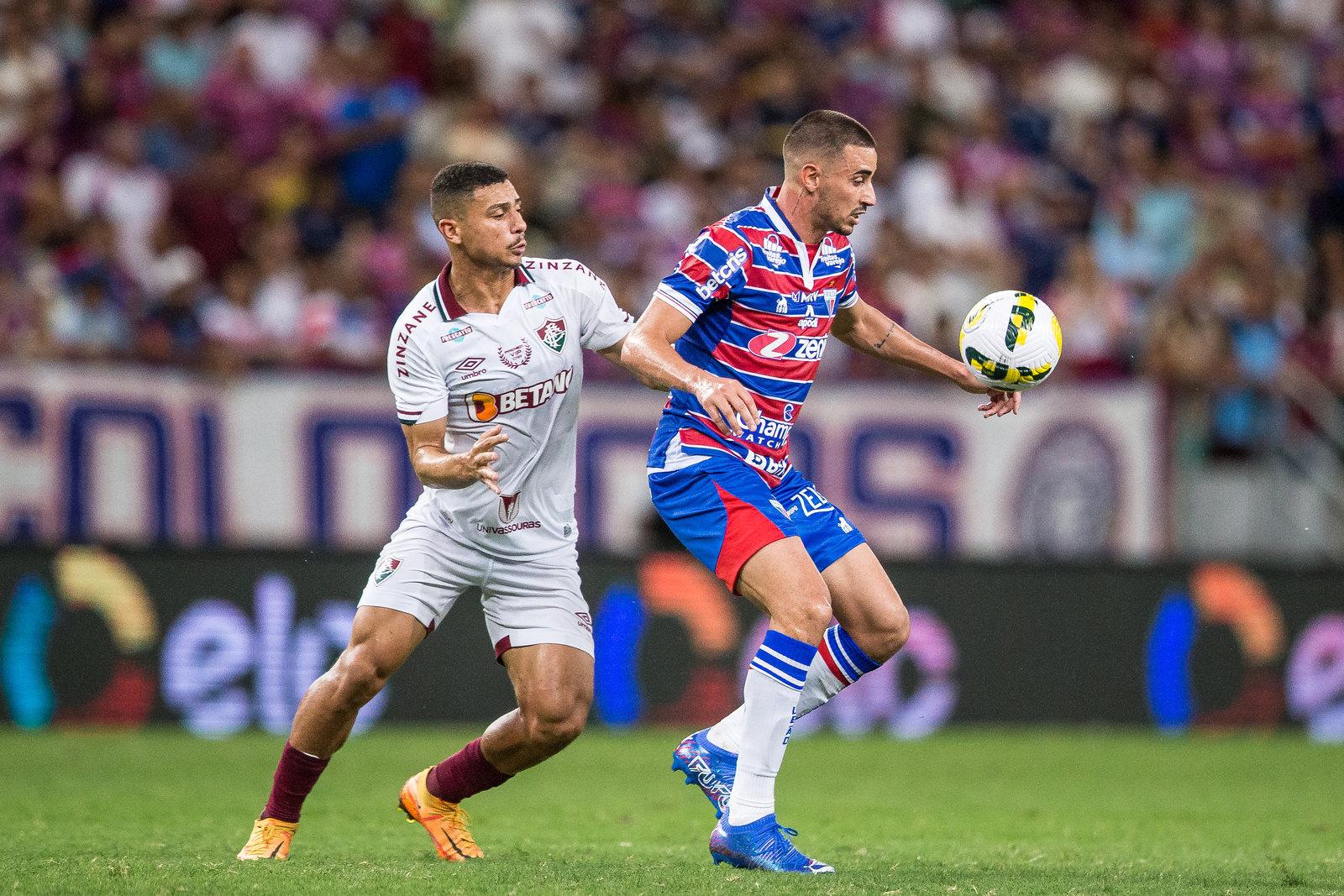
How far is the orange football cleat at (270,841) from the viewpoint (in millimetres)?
6465

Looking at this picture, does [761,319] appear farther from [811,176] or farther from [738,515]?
[738,515]

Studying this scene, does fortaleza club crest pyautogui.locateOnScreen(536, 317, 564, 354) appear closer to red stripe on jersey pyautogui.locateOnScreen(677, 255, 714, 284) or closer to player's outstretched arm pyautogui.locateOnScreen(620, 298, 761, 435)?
player's outstretched arm pyautogui.locateOnScreen(620, 298, 761, 435)

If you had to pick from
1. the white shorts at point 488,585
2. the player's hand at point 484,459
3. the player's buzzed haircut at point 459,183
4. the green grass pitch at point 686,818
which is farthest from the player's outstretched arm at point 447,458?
the green grass pitch at point 686,818

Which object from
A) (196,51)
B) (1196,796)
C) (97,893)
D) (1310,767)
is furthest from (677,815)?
(196,51)

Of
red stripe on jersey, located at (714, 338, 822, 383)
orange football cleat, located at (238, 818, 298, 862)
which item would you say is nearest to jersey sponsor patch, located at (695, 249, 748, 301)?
red stripe on jersey, located at (714, 338, 822, 383)

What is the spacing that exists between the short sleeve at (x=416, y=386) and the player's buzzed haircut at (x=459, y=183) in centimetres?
50

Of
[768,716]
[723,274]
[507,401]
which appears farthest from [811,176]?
[768,716]

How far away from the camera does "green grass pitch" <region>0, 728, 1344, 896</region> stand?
5992 millimetres

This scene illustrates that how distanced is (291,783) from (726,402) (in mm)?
2172

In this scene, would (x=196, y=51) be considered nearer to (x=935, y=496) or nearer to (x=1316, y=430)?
(x=935, y=496)

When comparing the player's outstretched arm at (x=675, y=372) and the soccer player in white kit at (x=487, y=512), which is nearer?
the player's outstretched arm at (x=675, y=372)

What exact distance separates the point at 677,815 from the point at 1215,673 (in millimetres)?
5487

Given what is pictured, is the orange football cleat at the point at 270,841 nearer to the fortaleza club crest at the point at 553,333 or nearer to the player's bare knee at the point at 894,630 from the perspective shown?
the fortaleza club crest at the point at 553,333

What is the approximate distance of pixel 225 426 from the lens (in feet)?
39.1
